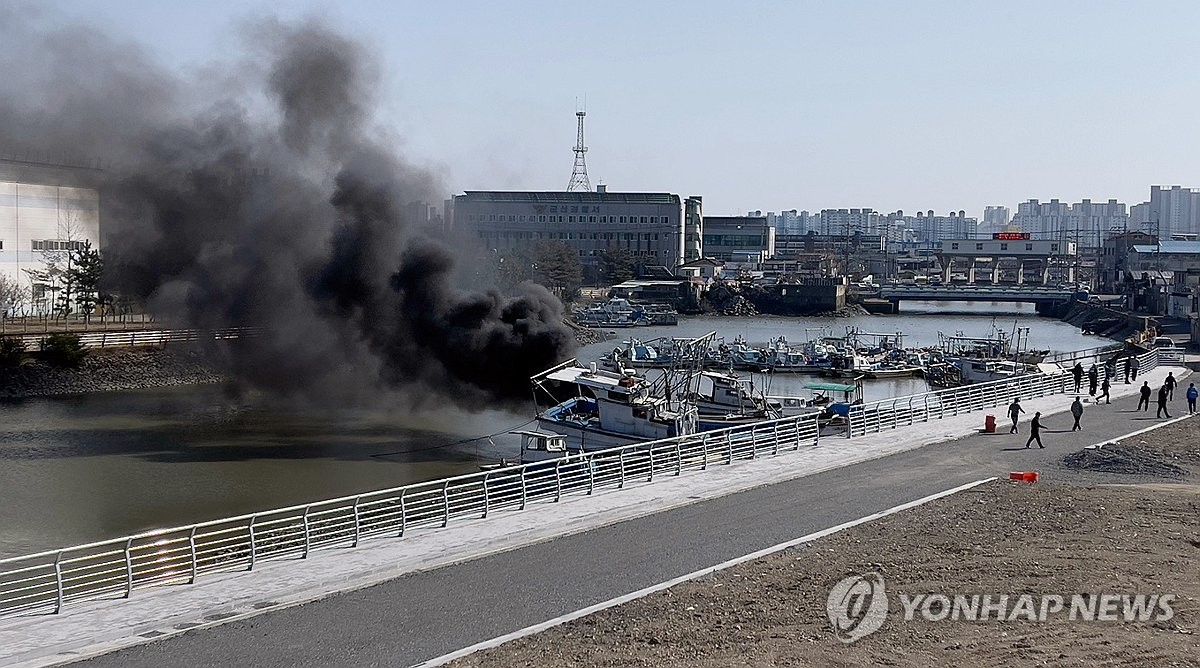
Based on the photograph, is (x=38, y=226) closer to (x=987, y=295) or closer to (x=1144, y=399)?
(x=1144, y=399)

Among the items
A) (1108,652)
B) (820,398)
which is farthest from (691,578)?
(820,398)

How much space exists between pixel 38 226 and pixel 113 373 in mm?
13256

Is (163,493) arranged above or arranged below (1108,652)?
below

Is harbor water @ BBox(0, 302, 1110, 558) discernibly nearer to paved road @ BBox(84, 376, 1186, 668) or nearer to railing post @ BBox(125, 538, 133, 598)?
railing post @ BBox(125, 538, 133, 598)

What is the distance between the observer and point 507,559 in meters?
16.8

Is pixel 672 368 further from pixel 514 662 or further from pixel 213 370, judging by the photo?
pixel 213 370

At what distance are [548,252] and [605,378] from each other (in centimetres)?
7990

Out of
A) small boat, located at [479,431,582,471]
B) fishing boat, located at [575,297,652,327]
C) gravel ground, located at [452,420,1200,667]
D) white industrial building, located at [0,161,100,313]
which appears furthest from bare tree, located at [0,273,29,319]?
gravel ground, located at [452,420,1200,667]

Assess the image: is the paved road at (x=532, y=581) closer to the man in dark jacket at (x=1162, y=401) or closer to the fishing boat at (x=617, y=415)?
the fishing boat at (x=617, y=415)

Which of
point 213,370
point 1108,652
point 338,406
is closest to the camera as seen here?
point 1108,652

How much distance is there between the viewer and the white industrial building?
55562 mm

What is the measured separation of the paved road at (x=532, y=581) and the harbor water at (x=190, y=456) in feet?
35.4

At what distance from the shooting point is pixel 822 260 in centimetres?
18188

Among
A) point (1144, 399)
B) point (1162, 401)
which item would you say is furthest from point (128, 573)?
point (1144, 399)
